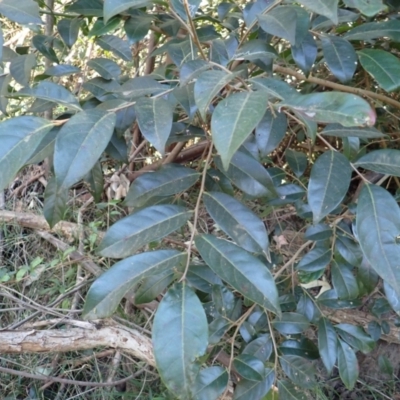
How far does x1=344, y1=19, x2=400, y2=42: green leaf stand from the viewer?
0.74 meters

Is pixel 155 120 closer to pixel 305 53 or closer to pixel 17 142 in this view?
pixel 17 142

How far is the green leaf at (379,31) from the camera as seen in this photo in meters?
0.74

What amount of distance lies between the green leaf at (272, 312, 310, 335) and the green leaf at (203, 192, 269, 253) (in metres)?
0.33

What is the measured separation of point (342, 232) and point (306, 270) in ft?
0.31

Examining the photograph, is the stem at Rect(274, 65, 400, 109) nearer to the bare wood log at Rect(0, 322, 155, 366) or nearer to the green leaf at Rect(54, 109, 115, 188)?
the green leaf at Rect(54, 109, 115, 188)

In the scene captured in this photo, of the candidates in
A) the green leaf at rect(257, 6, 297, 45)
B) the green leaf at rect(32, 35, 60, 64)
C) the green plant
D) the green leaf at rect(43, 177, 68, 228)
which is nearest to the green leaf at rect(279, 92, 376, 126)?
the green plant

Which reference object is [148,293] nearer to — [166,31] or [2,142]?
[2,142]

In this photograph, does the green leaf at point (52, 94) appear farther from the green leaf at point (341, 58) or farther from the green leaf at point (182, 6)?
the green leaf at point (341, 58)

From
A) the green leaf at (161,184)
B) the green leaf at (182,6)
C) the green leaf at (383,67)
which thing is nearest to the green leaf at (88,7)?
the green leaf at (182,6)

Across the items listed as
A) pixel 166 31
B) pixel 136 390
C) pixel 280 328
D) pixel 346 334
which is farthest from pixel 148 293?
pixel 136 390

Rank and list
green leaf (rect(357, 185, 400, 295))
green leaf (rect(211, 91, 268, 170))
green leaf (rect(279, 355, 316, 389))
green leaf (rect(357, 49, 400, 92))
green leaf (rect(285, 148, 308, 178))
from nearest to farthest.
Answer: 1. green leaf (rect(211, 91, 268, 170))
2. green leaf (rect(357, 185, 400, 295))
3. green leaf (rect(357, 49, 400, 92))
4. green leaf (rect(279, 355, 316, 389))
5. green leaf (rect(285, 148, 308, 178))

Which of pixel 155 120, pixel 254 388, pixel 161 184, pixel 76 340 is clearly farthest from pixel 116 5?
pixel 76 340

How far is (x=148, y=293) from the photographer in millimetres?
751

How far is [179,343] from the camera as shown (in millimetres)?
493
